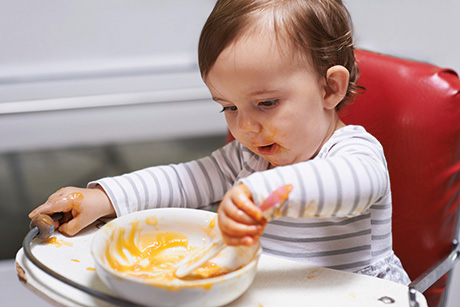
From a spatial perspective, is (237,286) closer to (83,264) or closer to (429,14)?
(83,264)

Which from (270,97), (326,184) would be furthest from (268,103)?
(326,184)

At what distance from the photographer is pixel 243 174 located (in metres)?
0.89

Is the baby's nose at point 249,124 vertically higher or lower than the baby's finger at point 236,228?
higher

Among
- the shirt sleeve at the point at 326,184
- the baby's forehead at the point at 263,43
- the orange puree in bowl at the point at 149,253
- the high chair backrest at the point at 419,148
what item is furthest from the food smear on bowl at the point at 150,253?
the high chair backrest at the point at 419,148

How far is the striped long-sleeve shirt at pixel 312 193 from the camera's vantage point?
60cm

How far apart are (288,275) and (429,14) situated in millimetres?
1199

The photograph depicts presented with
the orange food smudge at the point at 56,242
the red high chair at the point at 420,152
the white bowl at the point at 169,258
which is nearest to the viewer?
the white bowl at the point at 169,258

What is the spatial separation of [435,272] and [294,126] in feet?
1.04

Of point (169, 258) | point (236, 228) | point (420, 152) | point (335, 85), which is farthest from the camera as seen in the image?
point (420, 152)

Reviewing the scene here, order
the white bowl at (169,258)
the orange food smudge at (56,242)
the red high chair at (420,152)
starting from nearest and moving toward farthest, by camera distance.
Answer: the white bowl at (169,258) → the orange food smudge at (56,242) → the red high chair at (420,152)

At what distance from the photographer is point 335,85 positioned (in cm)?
78

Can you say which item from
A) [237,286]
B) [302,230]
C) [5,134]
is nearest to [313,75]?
[302,230]

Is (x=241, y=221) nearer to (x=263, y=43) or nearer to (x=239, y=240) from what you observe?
(x=239, y=240)

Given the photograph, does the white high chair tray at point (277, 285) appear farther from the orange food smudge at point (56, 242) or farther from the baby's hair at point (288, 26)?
the baby's hair at point (288, 26)
